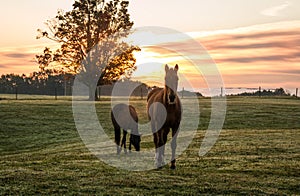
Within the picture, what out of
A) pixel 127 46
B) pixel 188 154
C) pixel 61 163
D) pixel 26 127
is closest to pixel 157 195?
pixel 61 163

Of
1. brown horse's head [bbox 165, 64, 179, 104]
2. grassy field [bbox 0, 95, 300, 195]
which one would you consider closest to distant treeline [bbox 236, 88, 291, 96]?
grassy field [bbox 0, 95, 300, 195]

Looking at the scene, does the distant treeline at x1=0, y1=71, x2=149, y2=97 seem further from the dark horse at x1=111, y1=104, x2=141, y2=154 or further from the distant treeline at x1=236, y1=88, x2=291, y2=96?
the dark horse at x1=111, y1=104, x2=141, y2=154

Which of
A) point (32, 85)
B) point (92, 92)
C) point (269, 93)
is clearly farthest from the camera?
point (32, 85)

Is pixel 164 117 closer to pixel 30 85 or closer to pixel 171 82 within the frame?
pixel 171 82

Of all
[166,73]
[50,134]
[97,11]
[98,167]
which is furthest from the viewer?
[97,11]

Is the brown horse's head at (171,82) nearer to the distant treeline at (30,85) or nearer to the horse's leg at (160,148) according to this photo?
the horse's leg at (160,148)

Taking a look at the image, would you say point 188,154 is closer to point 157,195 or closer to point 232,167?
point 232,167

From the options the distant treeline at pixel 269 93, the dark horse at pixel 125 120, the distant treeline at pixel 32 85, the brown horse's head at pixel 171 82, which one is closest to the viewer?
the brown horse's head at pixel 171 82

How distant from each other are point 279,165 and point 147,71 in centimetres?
713

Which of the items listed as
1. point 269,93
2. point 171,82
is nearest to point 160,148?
point 171,82

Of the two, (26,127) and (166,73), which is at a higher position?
(166,73)

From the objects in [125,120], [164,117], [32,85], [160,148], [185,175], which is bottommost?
[185,175]

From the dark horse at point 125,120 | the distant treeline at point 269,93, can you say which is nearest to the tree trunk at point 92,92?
the distant treeline at point 269,93

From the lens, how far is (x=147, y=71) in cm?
1917
